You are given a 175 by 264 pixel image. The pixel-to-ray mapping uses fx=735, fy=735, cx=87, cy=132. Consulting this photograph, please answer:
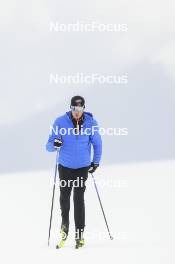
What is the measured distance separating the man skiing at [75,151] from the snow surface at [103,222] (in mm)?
327

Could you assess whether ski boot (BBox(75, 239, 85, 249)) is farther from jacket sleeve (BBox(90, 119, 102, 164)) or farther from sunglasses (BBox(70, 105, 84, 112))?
sunglasses (BBox(70, 105, 84, 112))

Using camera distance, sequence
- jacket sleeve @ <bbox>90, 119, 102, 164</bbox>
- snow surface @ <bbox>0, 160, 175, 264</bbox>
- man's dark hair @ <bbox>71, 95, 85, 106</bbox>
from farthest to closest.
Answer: jacket sleeve @ <bbox>90, 119, 102, 164</bbox>
snow surface @ <bbox>0, 160, 175, 264</bbox>
man's dark hair @ <bbox>71, 95, 85, 106</bbox>

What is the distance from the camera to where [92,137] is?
674 cm

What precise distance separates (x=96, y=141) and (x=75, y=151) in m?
0.22

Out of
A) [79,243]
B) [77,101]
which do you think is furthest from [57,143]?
[79,243]

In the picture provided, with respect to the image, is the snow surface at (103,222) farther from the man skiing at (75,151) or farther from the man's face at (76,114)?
the man's face at (76,114)

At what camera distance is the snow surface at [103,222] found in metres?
6.58

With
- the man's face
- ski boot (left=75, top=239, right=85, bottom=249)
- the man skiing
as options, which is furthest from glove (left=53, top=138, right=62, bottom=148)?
ski boot (left=75, top=239, right=85, bottom=249)

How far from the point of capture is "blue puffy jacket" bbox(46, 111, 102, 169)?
6.65 metres

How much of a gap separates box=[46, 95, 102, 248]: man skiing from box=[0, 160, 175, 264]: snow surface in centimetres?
33
